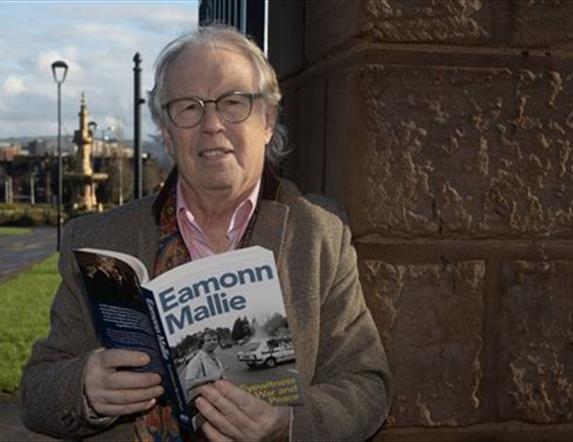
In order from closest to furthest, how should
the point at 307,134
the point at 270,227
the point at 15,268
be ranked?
the point at 270,227 < the point at 307,134 < the point at 15,268

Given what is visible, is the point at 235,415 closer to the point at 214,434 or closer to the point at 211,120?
the point at 214,434

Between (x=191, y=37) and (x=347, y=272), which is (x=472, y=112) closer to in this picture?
(x=347, y=272)

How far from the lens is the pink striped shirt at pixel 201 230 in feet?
6.93

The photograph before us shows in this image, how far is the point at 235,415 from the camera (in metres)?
1.79

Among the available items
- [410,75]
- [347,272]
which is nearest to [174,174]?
[347,272]

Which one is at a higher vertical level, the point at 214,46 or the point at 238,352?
the point at 214,46

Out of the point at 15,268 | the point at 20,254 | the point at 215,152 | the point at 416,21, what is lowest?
the point at 20,254

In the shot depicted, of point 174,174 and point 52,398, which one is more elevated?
point 174,174

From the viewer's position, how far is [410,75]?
228cm

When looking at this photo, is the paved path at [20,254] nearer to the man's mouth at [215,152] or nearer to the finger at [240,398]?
the man's mouth at [215,152]

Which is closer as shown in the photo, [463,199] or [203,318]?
[203,318]

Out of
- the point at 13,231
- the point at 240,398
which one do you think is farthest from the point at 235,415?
the point at 13,231

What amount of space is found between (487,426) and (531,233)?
0.50m

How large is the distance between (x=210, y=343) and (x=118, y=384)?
254mm
